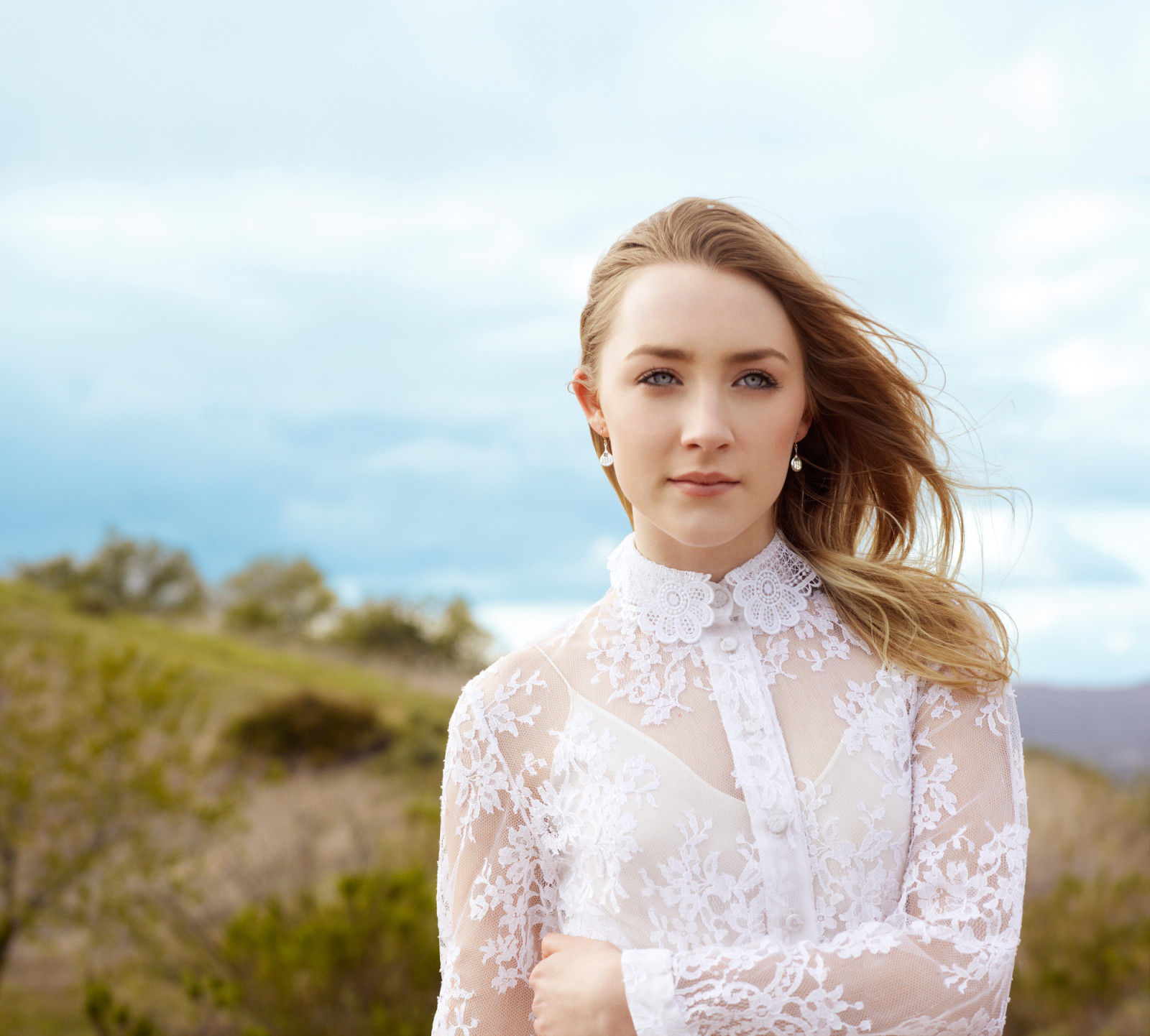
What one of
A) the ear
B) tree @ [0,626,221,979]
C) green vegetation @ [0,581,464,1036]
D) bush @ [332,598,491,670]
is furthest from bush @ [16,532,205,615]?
the ear

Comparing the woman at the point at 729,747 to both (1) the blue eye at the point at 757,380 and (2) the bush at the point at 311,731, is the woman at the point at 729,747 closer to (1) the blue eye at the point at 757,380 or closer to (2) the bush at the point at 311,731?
(1) the blue eye at the point at 757,380

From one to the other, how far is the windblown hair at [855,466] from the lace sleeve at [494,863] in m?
0.61

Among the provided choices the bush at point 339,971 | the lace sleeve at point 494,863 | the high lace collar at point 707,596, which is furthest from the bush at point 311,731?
the high lace collar at point 707,596

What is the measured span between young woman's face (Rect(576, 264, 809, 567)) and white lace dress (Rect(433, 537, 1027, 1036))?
208 millimetres

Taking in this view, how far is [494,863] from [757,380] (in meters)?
1.10

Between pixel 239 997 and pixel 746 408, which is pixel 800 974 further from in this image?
pixel 239 997

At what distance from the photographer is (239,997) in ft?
22.7

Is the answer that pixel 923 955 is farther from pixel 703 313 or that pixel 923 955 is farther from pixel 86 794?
pixel 86 794

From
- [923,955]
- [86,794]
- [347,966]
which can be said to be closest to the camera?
[923,955]

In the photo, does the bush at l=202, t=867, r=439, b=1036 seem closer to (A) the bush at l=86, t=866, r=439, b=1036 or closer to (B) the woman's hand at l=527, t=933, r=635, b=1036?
(A) the bush at l=86, t=866, r=439, b=1036

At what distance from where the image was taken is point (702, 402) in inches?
83.0

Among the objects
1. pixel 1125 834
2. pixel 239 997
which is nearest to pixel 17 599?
pixel 239 997

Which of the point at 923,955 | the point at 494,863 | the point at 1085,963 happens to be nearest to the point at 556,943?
the point at 494,863

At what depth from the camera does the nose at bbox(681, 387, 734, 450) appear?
2.09m
